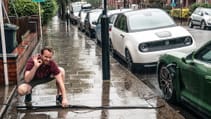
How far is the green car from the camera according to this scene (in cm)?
620

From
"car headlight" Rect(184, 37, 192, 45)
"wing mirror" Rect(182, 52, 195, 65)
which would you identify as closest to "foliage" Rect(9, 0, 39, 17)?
"car headlight" Rect(184, 37, 192, 45)

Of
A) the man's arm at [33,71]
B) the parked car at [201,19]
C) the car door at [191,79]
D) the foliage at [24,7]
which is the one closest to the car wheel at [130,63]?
the car door at [191,79]

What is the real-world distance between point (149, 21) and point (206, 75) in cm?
619

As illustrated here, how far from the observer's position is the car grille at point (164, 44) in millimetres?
10906

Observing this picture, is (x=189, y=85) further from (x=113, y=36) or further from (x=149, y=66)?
(x=113, y=36)

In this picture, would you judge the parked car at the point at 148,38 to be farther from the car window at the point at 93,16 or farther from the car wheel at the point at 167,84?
the car window at the point at 93,16

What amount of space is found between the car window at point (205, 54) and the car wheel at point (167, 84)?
94 cm

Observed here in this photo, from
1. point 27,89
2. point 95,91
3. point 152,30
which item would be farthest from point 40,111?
point 152,30

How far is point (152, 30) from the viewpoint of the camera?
11.6 metres

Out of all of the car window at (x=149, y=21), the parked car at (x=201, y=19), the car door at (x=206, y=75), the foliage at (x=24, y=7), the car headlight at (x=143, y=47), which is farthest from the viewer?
the parked car at (x=201, y=19)

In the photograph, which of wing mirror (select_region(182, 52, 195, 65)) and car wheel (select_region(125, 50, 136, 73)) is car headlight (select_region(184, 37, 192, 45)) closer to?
car wheel (select_region(125, 50, 136, 73))

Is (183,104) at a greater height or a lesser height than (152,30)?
lesser

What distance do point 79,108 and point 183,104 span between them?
196 centimetres

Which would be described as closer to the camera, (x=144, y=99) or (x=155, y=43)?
(x=144, y=99)
